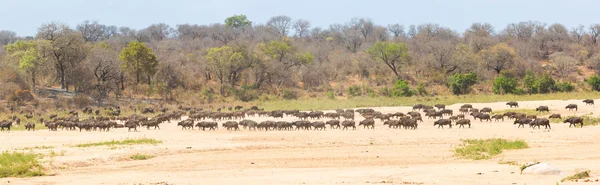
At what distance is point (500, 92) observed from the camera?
75.7 metres

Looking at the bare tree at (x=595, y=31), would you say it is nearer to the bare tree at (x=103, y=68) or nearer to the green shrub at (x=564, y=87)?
the green shrub at (x=564, y=87)

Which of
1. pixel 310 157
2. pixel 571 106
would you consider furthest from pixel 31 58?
pixel 571 106

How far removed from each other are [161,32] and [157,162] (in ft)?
429

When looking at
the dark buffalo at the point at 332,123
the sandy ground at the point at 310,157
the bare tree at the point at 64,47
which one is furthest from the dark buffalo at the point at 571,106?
the bare tree at the point at 64,47

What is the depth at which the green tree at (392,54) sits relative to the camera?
3637 inches

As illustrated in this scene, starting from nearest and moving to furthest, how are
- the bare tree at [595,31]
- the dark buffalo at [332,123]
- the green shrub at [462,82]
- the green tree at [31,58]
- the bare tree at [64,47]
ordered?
the dark buffalo at [332,123] → the green tree at [31,58] → the bare tree at [64,47] → the green shrub at [462,82] → the bare tree at [595,31]

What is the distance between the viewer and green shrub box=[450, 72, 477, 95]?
261 ft

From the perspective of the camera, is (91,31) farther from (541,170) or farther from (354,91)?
(541,170)

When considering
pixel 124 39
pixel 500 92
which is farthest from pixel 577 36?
pixel 124 39

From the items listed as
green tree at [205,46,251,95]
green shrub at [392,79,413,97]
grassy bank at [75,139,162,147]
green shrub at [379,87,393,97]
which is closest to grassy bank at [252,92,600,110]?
green shrub at [392,79,413,97]

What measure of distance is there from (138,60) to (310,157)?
175 feet

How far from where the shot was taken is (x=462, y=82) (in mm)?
79625

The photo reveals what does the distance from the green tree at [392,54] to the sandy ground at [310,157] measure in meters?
53.6

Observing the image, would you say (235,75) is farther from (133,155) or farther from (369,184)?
(369,184)
